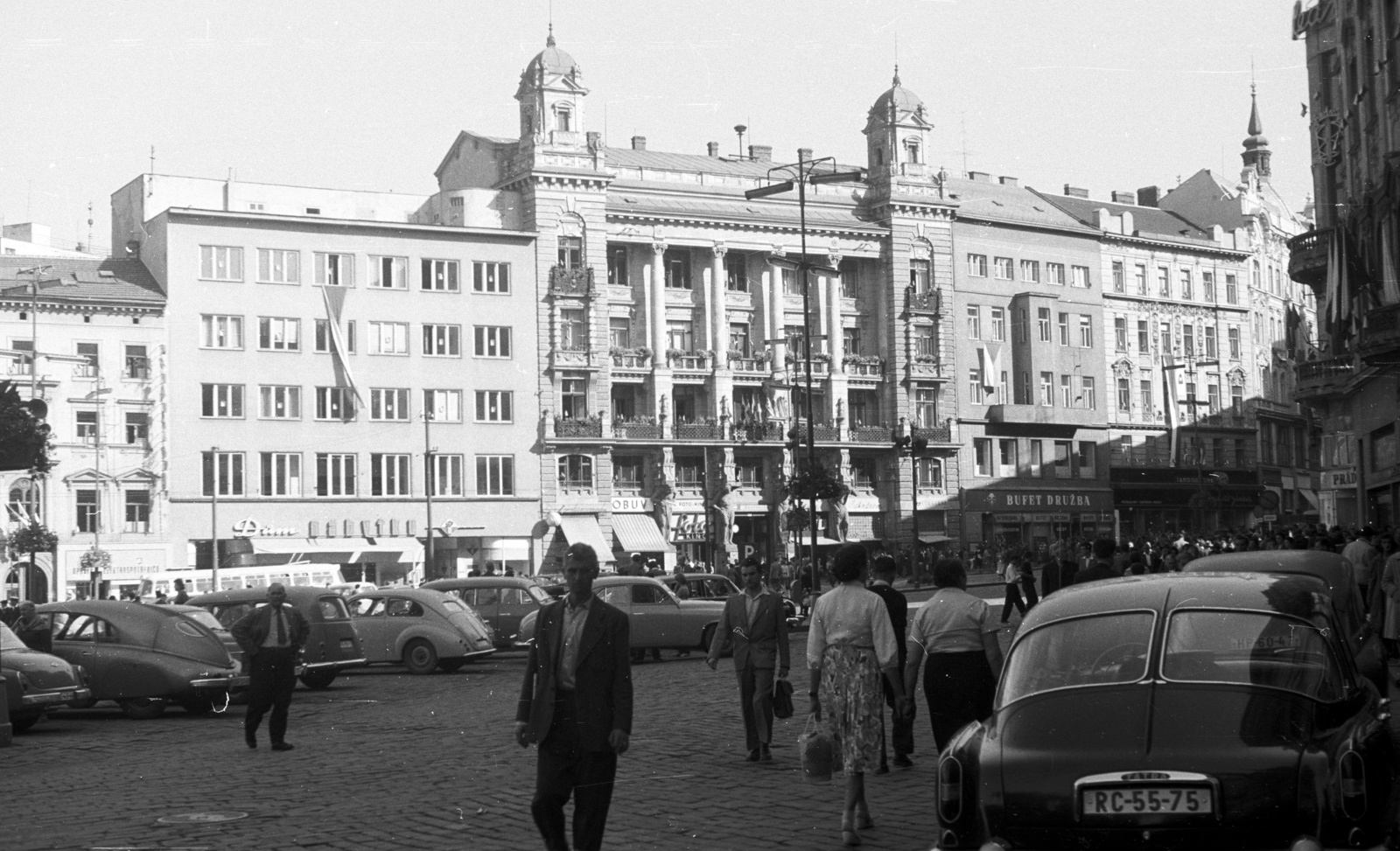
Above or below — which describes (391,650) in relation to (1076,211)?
below

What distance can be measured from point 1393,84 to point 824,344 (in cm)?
4632

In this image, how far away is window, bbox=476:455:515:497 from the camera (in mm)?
74375

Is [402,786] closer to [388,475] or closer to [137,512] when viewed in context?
[137,512]

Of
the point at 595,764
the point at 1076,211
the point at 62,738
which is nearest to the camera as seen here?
the point at 595,764

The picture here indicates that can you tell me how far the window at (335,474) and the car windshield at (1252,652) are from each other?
65812 millimetres

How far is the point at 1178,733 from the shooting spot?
8.11 metres

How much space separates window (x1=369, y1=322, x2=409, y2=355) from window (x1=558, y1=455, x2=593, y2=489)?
7.87 meters

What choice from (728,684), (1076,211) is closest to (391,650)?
(728,684)

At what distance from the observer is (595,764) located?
905cm

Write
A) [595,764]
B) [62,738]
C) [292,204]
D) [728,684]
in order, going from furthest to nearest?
[292,204], [728,684], [62,738], [595,764]

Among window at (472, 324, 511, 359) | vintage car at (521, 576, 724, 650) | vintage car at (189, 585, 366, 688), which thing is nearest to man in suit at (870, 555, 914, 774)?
vintage car at (189, 585, 366, 688)

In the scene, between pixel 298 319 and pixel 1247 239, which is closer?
pixel 298 319

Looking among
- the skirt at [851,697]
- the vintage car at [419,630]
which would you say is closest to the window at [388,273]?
the vintage car at [419,630]

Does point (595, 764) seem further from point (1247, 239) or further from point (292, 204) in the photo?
point (1247, 239)
